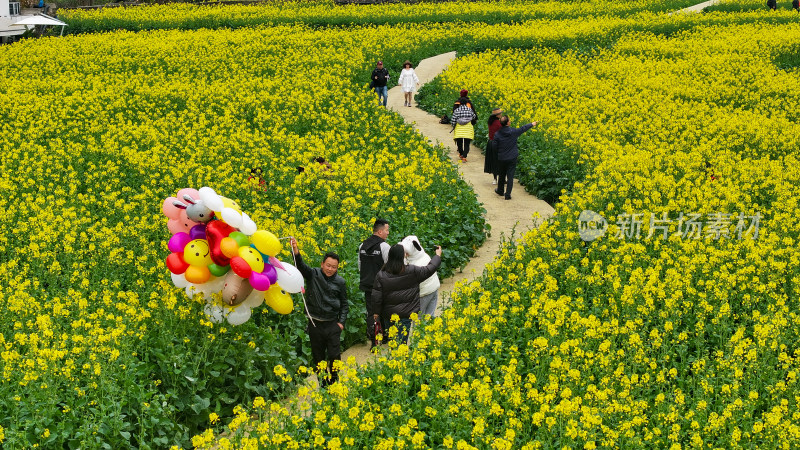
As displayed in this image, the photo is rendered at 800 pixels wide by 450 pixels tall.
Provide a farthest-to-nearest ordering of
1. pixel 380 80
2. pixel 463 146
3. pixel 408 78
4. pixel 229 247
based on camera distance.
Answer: pixel 408 78 < pixel 380 80 < pixel 463 146 < pixel 229 247

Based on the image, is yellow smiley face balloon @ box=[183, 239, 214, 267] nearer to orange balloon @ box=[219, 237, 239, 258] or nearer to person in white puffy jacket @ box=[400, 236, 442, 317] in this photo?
orange balloon @ box=[219, 237, 239, 258]

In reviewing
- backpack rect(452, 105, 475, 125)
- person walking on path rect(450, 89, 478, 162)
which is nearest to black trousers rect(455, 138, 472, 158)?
person walking on path rect(450, 89, 478, 162)

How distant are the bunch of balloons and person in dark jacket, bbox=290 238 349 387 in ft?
0.60

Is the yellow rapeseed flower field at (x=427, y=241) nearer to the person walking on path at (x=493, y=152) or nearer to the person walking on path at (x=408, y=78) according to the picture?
the person walking on path at (x=408, y=78)

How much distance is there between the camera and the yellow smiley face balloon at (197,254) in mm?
9305

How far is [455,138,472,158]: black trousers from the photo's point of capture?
66.0 feet

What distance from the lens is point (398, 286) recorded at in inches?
388

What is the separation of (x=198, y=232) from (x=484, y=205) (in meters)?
8.51

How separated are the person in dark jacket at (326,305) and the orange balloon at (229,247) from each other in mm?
739

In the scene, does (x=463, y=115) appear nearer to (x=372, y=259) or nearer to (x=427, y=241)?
(x=427, y=241)

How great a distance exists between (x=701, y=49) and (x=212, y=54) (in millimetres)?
20557

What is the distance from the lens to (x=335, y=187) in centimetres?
1532

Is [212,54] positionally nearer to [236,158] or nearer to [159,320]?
[236,158]

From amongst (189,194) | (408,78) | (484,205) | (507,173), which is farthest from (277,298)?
(408,78)
